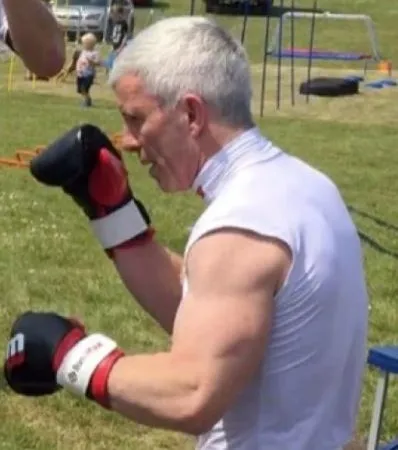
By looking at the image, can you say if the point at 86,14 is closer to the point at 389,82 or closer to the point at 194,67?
the point at 389,82

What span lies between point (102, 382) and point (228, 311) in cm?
33

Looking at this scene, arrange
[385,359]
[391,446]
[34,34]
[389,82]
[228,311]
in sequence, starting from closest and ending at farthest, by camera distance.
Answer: [228,311] < [34,34] < [385,359] < [391,446] < [389,82]

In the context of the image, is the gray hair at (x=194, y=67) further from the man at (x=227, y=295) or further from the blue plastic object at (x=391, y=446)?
the blue plastic object at (x=391, y=446)

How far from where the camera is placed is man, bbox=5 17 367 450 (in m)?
2.76

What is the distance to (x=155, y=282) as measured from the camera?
11.6ft

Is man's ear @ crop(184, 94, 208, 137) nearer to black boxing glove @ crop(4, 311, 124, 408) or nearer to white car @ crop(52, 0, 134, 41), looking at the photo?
black boxing glove @ crop(4, 311, 124, 408)

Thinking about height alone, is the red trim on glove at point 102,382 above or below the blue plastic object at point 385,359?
above

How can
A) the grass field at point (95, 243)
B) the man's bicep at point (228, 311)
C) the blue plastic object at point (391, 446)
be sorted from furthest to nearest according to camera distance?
the grass field at point (95, 243) < the blue plastic object at point (391, 446) < the man's bicep at point (228, 311)

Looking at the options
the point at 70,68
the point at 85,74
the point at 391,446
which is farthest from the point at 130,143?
the point at 70,68

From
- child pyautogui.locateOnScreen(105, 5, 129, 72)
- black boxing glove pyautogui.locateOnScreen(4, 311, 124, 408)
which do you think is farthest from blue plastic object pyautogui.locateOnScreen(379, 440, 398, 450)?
child pyautogui.locateOnScreen(105, 5, 129, 72)

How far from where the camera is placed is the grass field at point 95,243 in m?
6.46

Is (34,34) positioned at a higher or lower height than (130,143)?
lower

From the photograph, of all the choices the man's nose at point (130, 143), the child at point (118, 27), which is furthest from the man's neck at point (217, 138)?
the child at point (118, 27)

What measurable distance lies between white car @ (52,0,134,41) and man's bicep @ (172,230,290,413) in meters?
32.9
